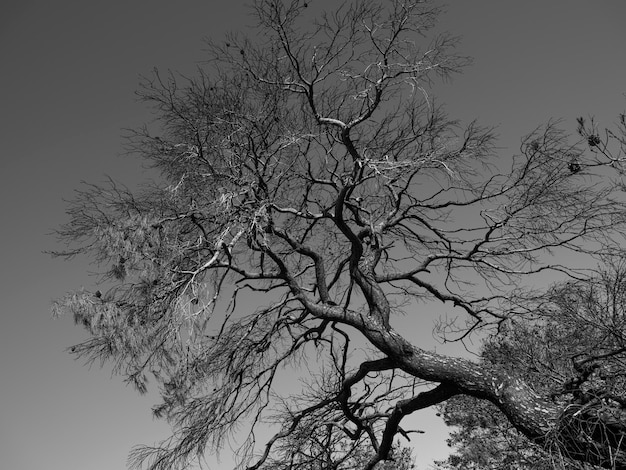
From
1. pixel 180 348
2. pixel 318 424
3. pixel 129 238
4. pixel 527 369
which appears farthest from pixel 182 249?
pixel 527 369

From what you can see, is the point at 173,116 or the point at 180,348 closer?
the point at 180,348

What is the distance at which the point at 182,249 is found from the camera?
14.9 feet

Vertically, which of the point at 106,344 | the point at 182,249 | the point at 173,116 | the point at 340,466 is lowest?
the point at 340,466

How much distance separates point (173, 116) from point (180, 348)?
8.96 feet

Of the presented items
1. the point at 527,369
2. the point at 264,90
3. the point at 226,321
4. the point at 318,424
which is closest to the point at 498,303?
the point at 527,369

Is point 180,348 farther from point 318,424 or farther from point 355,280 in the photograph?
point 318,424

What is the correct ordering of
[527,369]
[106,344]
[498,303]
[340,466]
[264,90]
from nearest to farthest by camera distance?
[106,344] < [527,369] < [264,90] < [498,303] < [340,466]

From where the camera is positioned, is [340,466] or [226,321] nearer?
[226,321]

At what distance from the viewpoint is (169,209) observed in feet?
16.7

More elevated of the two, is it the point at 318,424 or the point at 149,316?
the point at 149,316

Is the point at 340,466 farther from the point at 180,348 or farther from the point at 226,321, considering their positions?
the point at 180,348

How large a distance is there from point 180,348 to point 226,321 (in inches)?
55.9

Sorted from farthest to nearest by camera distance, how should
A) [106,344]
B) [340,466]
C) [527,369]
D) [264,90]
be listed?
[340,466] → [264,90] → [527,369] → [106,344]

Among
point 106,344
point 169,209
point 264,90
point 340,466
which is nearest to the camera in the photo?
point 106,344
